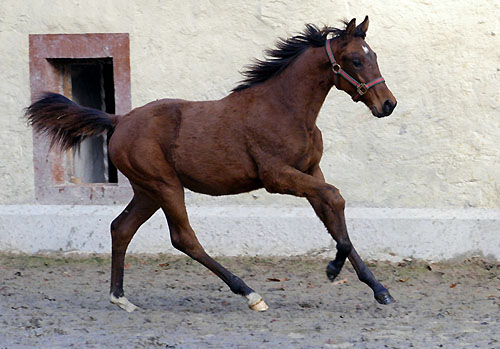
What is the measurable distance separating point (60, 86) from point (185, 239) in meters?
3.03

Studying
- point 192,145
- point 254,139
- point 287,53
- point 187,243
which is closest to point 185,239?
point 187,243

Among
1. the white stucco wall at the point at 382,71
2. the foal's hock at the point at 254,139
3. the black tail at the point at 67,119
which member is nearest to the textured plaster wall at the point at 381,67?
the white stucco wall at the point at 382,71

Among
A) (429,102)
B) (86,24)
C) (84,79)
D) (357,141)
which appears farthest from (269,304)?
(84,79)

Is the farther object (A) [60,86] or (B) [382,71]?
(A) [60,86]

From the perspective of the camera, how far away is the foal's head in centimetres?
455

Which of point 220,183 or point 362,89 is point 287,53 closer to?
point 362,89

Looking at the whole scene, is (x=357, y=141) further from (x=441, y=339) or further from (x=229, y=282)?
(x=441, y=339)

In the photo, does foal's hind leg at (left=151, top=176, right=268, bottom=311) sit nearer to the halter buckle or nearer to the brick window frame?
the halter buckle

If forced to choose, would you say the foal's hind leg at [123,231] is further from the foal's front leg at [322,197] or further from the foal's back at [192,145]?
the foal's front leg at [322,197]

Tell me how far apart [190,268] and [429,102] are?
2610mm

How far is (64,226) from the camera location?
7.12m

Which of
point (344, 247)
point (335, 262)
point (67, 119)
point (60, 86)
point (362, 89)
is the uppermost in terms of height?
point (362, 89)

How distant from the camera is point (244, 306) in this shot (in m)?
5.27

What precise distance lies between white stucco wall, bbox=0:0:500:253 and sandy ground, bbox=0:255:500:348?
0.70 m
